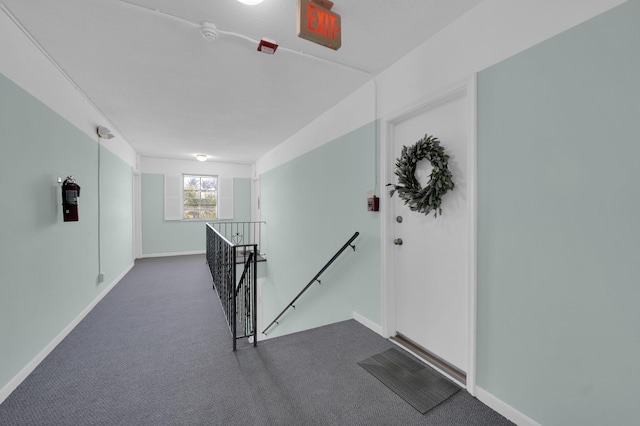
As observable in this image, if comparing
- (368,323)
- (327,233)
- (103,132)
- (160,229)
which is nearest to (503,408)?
(368,323)

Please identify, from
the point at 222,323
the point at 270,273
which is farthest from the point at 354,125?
the point at 270,273

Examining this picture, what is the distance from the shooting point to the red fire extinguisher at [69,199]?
2562 millimetres

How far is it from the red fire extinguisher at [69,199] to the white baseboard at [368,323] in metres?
3.02

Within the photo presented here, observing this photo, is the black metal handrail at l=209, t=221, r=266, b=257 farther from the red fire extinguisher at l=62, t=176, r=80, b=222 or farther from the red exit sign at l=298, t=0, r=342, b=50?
the red exit sign at l=298, t=0, r=342, b=50

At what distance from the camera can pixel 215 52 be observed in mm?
2262

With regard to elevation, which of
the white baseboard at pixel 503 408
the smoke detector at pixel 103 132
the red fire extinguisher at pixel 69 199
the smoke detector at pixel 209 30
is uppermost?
the smoke detector at pixel 209 30

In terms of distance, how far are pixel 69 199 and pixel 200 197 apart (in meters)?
4.91

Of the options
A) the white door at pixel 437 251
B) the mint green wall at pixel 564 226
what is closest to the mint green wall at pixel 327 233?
the white door at pixel 437 251

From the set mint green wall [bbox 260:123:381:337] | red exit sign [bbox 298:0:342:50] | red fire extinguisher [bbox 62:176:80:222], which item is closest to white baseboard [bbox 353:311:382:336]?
mint green wall [bbox 260:123:381:337]

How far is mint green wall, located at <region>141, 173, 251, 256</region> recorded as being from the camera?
6.71m

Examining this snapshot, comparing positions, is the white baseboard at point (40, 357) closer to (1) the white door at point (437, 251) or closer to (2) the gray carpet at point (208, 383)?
(2) the gray carpet at point (208, 383)

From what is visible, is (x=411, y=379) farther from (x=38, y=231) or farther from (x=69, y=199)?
(x=69, y=199)

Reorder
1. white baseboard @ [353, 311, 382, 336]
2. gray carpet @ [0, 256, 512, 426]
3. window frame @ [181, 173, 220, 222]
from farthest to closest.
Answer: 1. window frame @ [181, 173, 220, 222]
2. white baseboard @ [353, 311, 382, 336]
3. gray carpet @ [0, 256, 512, 426]

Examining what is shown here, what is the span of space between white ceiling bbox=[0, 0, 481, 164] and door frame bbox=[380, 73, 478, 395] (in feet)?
1.63
